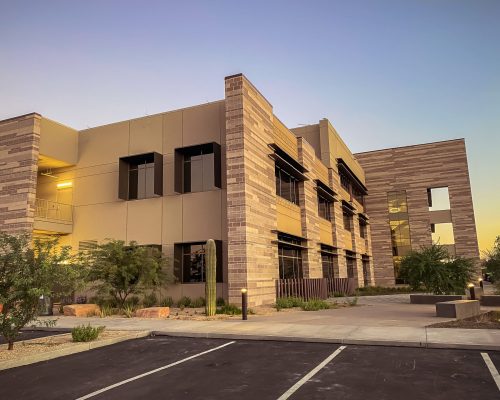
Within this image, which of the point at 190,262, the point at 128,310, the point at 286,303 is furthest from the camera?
the point at 190,262

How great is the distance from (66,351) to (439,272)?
18360 millimetres

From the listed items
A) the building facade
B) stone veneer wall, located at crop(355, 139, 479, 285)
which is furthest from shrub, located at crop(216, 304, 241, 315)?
stone veneer wall, located at crop(355, 139, 479, 285)

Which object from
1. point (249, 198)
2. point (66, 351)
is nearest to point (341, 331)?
point (66, 351)

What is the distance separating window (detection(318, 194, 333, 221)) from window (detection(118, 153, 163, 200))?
536 inches

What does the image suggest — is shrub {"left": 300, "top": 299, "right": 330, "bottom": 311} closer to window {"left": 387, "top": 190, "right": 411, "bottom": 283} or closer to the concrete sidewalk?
the concrete sidewalk

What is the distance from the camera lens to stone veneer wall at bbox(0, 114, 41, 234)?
22.5 metres

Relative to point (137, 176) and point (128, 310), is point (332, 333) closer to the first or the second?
point (128, 310)

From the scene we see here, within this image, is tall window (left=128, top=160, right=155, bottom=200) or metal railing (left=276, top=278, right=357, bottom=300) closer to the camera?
metal railing (left=276, top=278, right=357, bottom=300)

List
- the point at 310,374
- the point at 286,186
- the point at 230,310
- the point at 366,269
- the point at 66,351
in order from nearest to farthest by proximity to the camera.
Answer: the point at 310,374 < the point at 66,351 < the point at 230,310 < the point at 286,186 < the point at 366,269

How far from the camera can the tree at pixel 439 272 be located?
21453 mm

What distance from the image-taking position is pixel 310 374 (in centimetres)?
705

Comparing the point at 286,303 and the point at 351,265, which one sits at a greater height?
the point at 351,265

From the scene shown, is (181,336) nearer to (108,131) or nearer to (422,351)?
(422,351)

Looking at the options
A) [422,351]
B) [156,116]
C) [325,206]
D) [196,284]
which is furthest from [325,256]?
[422,351]
